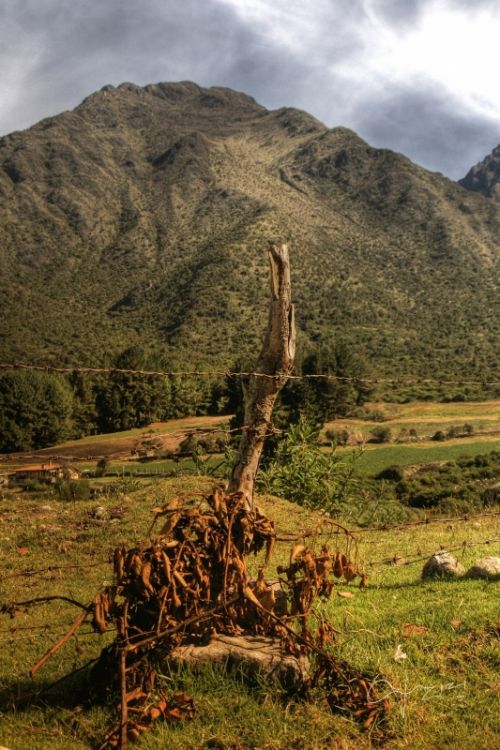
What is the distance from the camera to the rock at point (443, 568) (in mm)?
6914

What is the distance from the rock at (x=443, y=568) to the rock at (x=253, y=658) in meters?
3.58

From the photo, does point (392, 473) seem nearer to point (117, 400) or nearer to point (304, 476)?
point (117, 400)

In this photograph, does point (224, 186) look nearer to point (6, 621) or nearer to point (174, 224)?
point (174, 224)

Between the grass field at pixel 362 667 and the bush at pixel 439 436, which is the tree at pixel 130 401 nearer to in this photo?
the bush at pixel 439 436

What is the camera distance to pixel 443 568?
696cm

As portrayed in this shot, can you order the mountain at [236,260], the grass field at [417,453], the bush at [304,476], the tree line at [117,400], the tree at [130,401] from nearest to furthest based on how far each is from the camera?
the bush at [304,476] → the grass field at [417,453] → the tree line at [117,400] → the tree at [130,401] → the mountain at [236,260]

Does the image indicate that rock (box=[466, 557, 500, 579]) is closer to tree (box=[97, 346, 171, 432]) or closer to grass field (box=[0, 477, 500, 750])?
grass field (box=[0, 477, 500, 750])

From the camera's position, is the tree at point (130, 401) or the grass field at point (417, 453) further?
the tree at point (130, 401)

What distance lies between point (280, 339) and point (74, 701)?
2947 millimetres

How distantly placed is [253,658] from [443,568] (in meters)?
3.86

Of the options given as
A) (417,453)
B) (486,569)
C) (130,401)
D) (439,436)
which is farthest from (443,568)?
(439,436)

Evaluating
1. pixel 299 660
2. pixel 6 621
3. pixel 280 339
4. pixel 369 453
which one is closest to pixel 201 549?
pixel 299 660

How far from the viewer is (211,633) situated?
4.05 meters

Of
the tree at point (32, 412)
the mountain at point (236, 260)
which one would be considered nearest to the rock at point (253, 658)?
the tree at point (32, 412)
